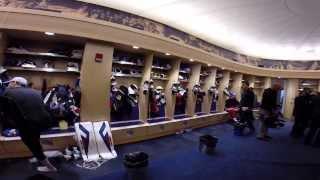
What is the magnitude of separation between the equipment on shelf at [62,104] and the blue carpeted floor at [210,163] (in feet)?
3.03

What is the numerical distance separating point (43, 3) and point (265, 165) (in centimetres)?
534

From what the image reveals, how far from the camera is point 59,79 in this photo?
5109 mm

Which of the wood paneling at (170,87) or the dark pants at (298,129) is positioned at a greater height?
the wood paneling at (170,87)

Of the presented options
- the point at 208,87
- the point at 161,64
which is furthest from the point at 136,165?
the point at 208,87

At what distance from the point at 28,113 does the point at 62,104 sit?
47.6 inches

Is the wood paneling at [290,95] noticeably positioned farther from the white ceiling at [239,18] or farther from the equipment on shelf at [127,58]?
the equipment on shelf at [127,58]

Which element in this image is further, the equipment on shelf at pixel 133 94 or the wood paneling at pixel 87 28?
the equipment on shelf at pixel 133 94

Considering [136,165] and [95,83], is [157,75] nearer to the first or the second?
[95,83]

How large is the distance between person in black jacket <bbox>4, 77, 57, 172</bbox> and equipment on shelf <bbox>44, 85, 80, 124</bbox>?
3.35 ft

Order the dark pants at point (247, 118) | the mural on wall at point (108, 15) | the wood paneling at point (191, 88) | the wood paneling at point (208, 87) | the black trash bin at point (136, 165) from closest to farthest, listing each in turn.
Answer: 1. the black trash bin at point (136, 165)
2. the mural on wall at point (108, 15)
3. the dark pants at point (247, 118)
4. the wood paneling at point (191, 88)
5. the wood paneling at point (208, 87)

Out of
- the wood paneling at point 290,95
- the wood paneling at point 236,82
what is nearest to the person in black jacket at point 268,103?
the wood paneling at point 236,82

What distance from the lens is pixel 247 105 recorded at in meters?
7.49

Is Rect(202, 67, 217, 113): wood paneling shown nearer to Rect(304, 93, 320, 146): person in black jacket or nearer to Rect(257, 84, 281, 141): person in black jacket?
Rect(257, 84, 281, 141): person in black jacket

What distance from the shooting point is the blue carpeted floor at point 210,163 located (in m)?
3.65
